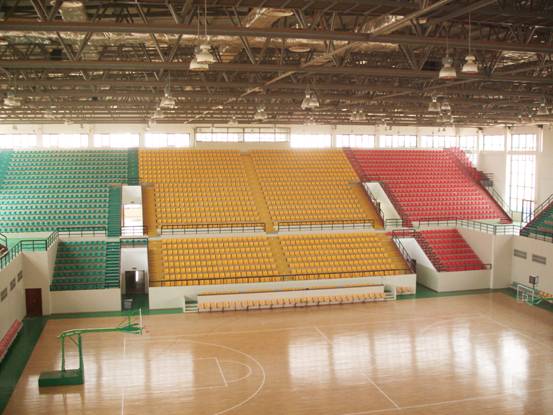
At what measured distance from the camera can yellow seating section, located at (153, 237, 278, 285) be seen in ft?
81.3

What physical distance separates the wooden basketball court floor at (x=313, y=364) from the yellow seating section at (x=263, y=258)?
258 cm

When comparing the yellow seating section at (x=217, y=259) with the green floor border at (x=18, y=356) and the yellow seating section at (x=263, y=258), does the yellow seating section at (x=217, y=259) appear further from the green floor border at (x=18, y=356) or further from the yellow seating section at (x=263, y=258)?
the green floor border at (x=18, y=356)

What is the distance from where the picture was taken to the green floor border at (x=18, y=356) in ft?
49.6

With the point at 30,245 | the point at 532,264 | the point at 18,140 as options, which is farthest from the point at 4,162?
the point at 532,264

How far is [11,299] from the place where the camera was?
19875 millimetres

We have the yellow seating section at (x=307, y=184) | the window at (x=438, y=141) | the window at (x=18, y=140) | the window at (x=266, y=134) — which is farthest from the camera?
the window at (x=438, y=141)

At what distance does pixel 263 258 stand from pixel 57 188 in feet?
43.2

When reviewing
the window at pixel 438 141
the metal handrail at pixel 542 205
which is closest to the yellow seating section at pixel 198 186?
the metal handrail at pixel 542 205

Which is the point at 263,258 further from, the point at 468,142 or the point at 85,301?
the point at 468,142

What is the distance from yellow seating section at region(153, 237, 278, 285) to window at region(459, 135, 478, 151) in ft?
87.0

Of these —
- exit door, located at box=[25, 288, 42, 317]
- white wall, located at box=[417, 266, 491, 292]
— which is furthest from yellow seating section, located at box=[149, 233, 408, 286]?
exit door, located at box=[25, 288, 42, 317]

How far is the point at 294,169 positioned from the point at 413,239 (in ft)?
33.1

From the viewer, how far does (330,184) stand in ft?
112

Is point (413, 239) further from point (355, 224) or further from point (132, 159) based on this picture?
point (132, 159)
